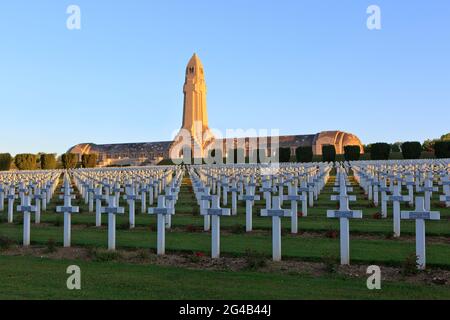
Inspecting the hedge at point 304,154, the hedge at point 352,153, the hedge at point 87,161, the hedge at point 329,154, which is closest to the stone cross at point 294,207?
the hedge at point 352,153

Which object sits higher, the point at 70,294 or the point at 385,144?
the point at 385,144

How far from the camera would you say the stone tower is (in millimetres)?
76062

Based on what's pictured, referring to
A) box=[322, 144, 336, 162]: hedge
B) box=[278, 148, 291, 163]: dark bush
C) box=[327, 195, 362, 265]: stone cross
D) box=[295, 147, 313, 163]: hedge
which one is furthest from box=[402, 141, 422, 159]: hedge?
box=[327, 195, 362, 265]: stone cross

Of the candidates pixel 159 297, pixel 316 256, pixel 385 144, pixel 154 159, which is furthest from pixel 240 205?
pixel 154 159

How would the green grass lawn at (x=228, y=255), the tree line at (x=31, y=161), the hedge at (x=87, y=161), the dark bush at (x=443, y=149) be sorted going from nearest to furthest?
the green grass lawn at (x=228, y=255)
the dark bush at (x=443, y=149)
the tree line at (x=31, y=161)
the hedge at (x=87, y=161)

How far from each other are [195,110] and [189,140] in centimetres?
701

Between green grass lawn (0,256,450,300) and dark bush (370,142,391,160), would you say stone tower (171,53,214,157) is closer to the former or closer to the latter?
dark bush (370,142,391,160)

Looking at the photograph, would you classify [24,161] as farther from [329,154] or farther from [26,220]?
[26,220]

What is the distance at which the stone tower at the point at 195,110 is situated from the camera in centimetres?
7606

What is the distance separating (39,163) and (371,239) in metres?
52.0

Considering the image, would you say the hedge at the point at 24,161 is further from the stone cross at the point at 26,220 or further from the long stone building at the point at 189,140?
the stone cross at the point at 26,220

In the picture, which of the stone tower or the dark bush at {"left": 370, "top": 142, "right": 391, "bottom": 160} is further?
the stone tower
